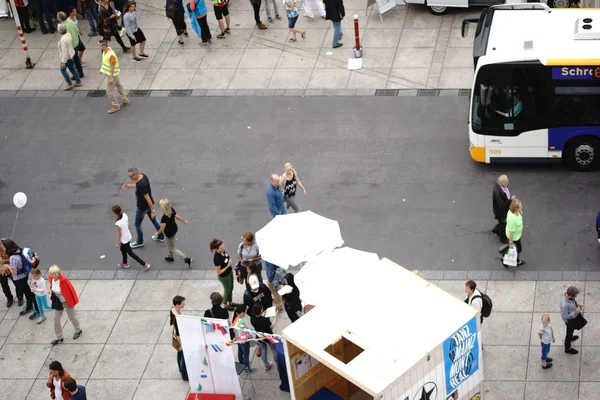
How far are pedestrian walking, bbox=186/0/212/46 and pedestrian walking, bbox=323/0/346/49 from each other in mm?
2964

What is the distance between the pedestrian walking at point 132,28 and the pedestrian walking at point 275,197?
8148mm

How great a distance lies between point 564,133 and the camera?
64.3ft

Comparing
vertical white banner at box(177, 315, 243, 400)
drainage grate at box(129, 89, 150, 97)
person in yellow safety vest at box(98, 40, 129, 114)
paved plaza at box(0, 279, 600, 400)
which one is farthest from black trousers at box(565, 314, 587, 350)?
drainage grate at box(129, 89, 150, 97)

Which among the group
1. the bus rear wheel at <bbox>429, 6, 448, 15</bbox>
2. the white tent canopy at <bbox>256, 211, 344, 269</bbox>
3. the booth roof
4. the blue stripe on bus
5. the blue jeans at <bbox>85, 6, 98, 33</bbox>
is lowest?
the blue jeans at <bbox>85, 6, 98, 33</bbox>

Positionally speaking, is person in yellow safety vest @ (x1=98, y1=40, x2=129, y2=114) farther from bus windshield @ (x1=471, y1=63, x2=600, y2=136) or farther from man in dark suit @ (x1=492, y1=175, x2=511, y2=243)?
man in dark suit @ (x1=492, y1=175, x2=511, y2=243)

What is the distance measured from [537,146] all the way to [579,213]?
1737 mm

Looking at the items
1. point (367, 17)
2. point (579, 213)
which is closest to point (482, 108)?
point (579, 213)

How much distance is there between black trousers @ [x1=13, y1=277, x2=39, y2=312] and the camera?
1748 cm

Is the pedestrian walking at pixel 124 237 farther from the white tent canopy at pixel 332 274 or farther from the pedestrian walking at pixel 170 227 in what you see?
the white tent canopy at pixel 332 274

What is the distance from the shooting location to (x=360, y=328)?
13.3m

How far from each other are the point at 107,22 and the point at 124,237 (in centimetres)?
875

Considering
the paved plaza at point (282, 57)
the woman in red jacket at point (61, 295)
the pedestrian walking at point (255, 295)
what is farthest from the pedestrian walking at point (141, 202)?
the paved plaza at point (282, 57)

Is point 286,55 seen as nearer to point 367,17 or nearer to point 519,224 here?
point 367,17

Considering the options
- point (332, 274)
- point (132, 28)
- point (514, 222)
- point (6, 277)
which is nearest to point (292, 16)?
point (132, 28)
